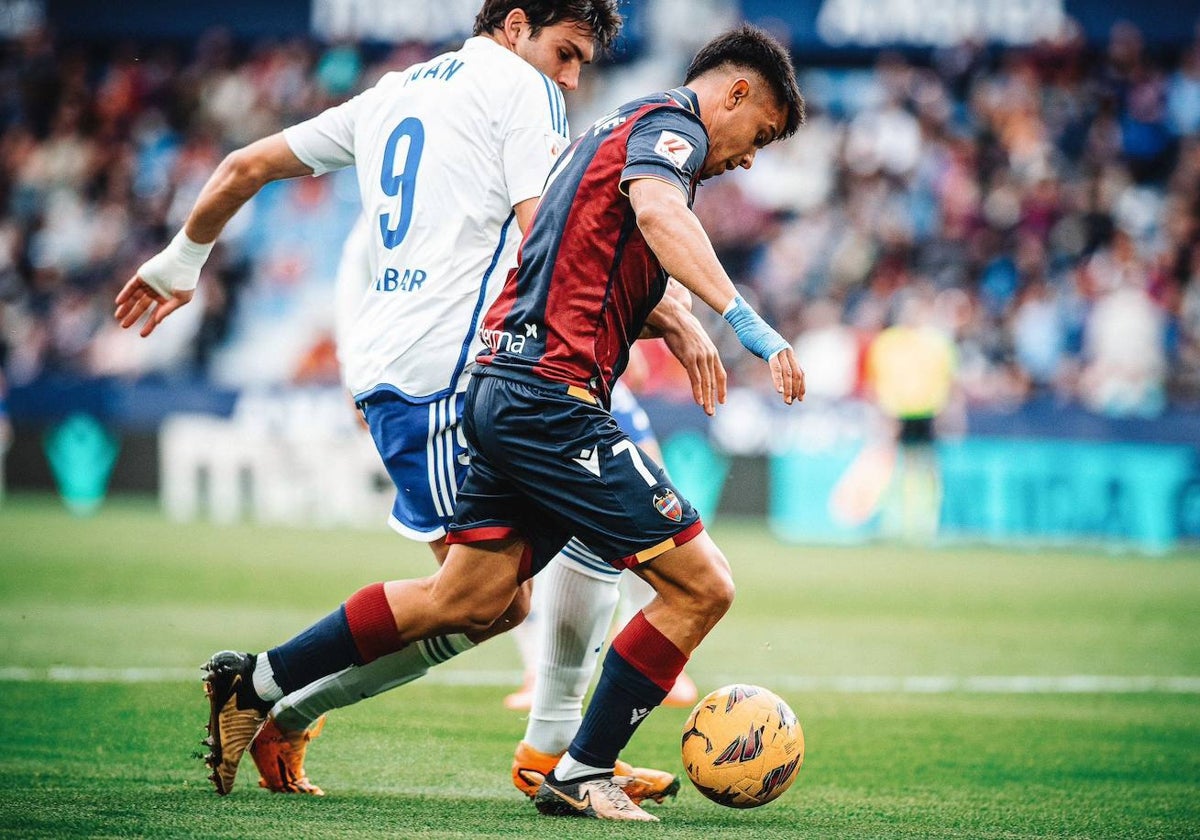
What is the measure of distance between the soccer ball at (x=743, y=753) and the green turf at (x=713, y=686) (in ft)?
0.34

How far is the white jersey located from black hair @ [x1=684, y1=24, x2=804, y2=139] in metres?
0.62

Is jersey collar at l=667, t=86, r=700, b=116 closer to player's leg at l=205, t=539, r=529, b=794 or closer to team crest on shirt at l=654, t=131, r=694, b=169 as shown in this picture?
team crest on shirt at l=654, t=131, r=694, b=169

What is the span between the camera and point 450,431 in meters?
4.68

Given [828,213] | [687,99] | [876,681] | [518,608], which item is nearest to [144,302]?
[518,608]

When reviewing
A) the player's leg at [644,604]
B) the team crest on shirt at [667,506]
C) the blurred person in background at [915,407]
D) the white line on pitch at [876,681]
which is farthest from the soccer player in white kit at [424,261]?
the blurred person in background at [915,407]

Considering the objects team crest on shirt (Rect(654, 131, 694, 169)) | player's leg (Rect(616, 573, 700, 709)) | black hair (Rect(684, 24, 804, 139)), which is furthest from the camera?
player's leg (Rect(616, 573, 700, 709))

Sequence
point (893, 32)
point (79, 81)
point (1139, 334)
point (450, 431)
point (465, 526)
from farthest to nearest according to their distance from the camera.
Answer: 1. point (79, 81)
2. point (893, 32)
3. point (1139, 334)
4. point (450, 431)
5. point (465, 526)

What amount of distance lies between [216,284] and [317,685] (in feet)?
51.7

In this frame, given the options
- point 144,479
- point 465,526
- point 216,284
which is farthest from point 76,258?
point 465,526

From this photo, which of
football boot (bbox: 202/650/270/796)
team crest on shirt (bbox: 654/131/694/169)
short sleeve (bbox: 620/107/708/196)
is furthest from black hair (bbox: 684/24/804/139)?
football boot (bbox: 202/650/270/796)

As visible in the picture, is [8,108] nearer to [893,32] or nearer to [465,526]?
[893,32]

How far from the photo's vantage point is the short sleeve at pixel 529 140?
471cm

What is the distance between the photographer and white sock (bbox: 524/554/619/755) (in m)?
4.84

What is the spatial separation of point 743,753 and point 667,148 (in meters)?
1.74
